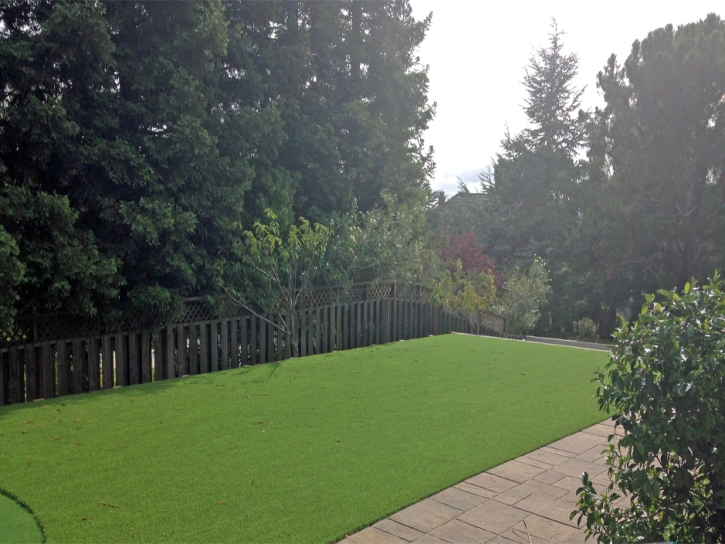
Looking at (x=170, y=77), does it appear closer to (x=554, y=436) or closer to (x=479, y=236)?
(x=554, y=436)

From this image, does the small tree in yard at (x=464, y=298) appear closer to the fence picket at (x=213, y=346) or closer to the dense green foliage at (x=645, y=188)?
the fence picket at (x=213, y=346)

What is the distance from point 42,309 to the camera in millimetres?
7895

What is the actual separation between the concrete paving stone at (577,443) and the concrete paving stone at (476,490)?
4.22 feet

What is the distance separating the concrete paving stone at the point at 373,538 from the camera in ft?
11.6

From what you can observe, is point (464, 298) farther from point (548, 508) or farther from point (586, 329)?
point (548, 508)

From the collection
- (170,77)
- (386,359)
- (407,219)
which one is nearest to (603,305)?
(407,219)

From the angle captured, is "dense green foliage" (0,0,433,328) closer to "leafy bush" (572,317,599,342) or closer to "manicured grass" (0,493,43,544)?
"manicured grass" (0,493,43,544)

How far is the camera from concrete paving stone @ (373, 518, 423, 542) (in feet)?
11.8

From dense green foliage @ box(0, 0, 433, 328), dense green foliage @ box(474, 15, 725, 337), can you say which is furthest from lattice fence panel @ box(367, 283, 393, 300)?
dense green foliage @ box(474, 15, 725, 337)

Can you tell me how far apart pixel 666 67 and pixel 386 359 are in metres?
15.5


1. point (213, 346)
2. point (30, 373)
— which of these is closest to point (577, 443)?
point (213, 346)

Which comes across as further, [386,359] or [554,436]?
[386,359]

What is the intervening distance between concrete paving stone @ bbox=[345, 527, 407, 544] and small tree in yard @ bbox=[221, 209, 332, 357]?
673cm

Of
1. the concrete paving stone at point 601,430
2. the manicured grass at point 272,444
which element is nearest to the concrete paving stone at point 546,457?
the manicured grass at point 272,444
